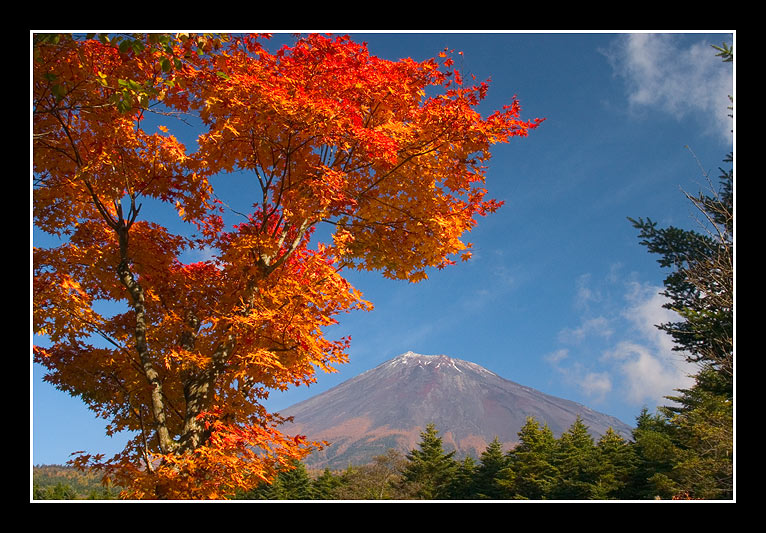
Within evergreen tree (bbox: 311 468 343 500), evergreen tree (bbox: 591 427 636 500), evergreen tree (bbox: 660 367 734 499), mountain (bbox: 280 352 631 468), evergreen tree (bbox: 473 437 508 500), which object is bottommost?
mountain (bbox: 280 352 631 468)

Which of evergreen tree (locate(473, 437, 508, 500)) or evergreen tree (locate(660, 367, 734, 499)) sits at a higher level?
evergreen tree (locate(660, 367, 734, 499))

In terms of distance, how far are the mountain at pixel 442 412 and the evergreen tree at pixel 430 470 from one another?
119 meters

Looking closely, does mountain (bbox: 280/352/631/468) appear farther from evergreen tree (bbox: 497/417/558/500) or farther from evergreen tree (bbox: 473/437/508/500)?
evergreen tree (bbox: 497/417/558/500)

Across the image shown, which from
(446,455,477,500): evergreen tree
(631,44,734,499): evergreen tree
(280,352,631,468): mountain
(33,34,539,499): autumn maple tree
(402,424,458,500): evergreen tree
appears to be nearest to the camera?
(33,34,539,499): autumn maple tree

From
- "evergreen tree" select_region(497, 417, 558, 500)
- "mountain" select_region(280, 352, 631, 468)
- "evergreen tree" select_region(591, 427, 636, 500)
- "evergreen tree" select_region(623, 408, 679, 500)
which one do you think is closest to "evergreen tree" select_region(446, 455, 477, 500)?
"evergreen tree" select_region(497, 417, 558, 500)

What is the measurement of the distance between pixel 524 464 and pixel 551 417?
142350mm

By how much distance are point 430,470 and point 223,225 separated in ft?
114

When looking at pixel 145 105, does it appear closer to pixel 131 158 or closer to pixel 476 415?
pixel 131 158

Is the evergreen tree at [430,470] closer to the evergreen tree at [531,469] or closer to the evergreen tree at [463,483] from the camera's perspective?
the evergreen tree at [463,483]

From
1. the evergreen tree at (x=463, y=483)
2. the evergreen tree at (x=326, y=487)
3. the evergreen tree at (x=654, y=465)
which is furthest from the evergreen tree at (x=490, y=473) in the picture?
the evergreen tree at (x=326, y=487)

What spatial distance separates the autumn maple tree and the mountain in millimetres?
152996

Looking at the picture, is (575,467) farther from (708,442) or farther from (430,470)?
(708,442)

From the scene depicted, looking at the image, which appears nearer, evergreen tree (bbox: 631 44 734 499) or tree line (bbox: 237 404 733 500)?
evergreen tree (bbox: 631 44 734 499)

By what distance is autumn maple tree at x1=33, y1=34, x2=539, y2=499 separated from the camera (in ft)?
19.4
